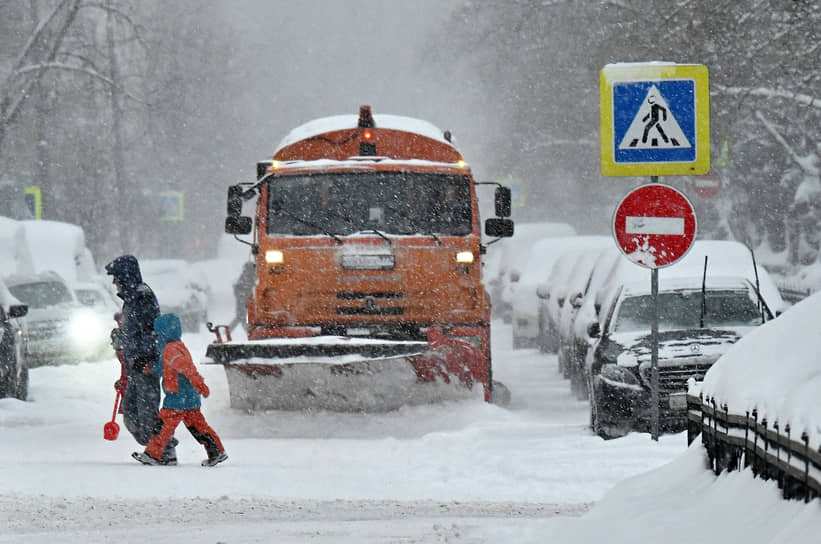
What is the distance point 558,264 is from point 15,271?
8933 millimetres

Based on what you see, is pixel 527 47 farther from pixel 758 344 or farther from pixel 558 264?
pixel 758 344

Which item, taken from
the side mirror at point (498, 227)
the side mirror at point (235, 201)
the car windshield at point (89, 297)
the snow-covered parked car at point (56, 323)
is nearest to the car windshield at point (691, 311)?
the side mirror at point (498, 227)

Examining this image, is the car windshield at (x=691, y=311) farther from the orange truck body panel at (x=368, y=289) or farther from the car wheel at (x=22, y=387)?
the car wheel at (x=22, y=387)

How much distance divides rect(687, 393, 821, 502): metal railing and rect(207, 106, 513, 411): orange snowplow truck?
7284mm

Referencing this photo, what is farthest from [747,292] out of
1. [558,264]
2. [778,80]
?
[778,80]

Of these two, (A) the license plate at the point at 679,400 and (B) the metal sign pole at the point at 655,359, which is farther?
(B) the metal sign pole at the point at 655,359

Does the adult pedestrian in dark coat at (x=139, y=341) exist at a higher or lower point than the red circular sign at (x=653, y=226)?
lower

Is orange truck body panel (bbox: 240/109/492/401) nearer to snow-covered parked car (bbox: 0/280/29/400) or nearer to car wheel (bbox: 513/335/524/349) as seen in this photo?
snow-covered parked car (bbox: 0/280/29/400)

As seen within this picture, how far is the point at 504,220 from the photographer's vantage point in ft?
48.3

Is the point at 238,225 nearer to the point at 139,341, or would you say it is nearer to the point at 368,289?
the point at 368,289

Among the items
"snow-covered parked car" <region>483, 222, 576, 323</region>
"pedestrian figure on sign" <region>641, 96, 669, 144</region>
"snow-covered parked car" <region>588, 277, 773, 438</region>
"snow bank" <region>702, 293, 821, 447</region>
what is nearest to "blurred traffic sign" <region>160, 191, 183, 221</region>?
"snow-covered parked car" <region>483, 222, 576, 323</region>

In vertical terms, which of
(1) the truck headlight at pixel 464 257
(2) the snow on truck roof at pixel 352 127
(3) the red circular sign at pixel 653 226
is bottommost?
(1) the truck headlight at pixel 464 257

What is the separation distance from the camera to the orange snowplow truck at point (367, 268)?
13.5 metres

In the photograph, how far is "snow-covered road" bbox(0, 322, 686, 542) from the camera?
26.7ft
